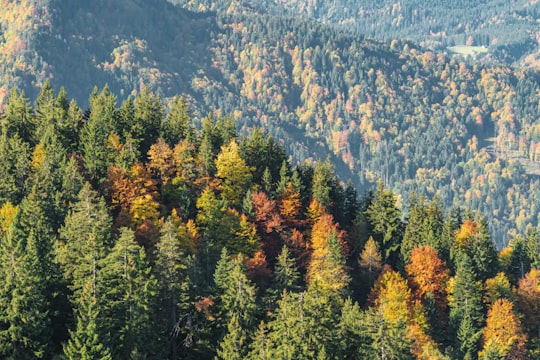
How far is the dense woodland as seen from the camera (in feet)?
247

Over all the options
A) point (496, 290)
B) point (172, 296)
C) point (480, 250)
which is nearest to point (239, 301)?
point (172, 296)

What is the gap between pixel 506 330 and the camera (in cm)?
11681

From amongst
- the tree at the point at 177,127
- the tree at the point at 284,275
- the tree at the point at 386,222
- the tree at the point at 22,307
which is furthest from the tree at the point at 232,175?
the tree at the point at 22,307

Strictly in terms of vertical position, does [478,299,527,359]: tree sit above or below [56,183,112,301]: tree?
above

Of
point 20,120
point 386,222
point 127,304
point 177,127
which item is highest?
point 177,127

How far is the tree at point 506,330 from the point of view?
11631cm

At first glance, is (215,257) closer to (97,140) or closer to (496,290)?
(97,140)

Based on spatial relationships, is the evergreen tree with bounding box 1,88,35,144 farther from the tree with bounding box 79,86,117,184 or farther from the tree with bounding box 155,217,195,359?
the tree with bounding box 155,217,195,359

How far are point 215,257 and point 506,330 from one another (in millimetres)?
41785

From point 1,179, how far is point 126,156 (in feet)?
52.5

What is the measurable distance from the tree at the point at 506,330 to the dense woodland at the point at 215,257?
9.0 inches

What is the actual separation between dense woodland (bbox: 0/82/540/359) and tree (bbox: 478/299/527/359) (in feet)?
0.75

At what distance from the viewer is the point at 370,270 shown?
119062 millimetres

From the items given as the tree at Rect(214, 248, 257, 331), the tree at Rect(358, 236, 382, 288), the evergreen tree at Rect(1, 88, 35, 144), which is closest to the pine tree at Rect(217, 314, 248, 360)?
the tree at Rect(214, 248, 257, 331)
